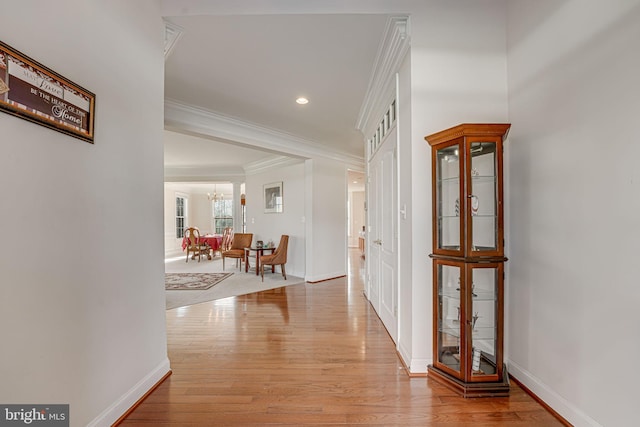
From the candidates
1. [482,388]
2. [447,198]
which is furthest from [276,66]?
[482,388]

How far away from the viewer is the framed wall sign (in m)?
1.05

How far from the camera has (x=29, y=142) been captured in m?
1.12

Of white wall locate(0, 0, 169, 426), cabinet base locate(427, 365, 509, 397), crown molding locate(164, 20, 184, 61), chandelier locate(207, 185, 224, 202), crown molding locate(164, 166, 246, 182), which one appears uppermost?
crown molding locate(164, 20, 184, 61)

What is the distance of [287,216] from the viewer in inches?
235

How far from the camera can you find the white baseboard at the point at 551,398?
57.3 inches

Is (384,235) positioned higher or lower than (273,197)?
lower

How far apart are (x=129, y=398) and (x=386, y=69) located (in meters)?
3.23

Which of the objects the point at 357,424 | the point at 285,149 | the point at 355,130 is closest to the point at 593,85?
the point at 357,424

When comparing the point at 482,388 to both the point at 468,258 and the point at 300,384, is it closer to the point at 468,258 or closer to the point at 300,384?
the point at 468,258

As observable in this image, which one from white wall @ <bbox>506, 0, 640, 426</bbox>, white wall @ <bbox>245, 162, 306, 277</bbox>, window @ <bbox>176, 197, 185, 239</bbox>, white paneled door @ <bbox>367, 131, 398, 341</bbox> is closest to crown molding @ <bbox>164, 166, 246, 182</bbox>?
white wall @ <bbox>245, 162, 306, 277</bbox>

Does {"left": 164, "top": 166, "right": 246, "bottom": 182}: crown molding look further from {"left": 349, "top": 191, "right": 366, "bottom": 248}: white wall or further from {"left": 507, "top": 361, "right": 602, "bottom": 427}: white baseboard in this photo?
{"left": 507, "top": 361, "right": 602, "bottom": 427}: white baseboard

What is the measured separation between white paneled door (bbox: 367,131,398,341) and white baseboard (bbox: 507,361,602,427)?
0.94 m

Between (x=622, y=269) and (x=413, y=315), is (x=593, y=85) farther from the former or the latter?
(x=413, y=315)

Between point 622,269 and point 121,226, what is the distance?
2.73 metres
